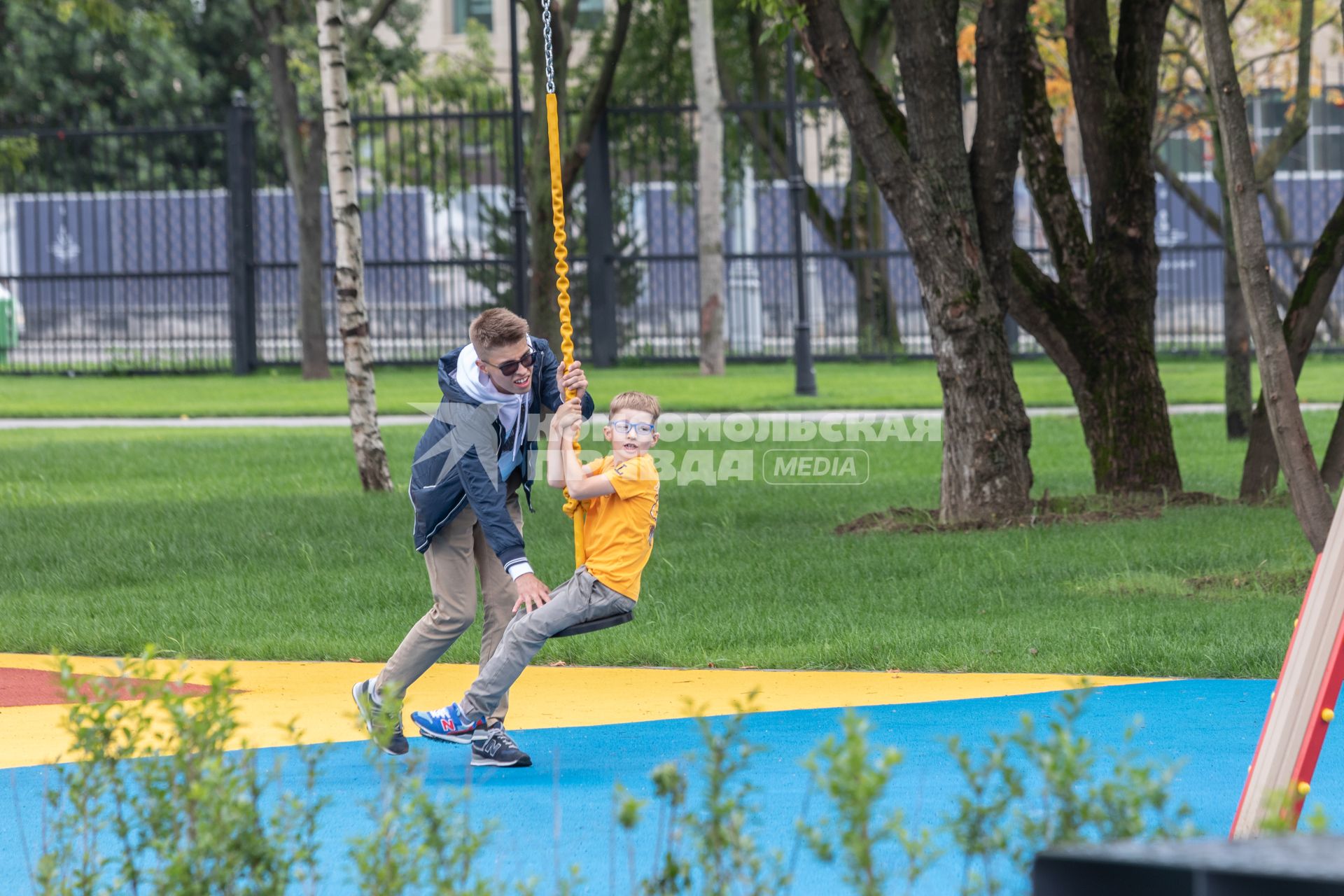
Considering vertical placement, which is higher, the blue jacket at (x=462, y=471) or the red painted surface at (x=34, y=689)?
the blue jacket at (x=462, y=471)

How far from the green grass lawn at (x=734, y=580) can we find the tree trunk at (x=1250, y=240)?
41.2 inches

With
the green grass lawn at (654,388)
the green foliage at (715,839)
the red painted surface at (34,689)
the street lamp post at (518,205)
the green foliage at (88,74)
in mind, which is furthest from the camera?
the green foliage at (88,74)

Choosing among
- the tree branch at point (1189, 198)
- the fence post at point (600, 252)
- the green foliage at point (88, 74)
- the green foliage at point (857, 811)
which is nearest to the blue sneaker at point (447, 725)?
the green foliage at point (857, 811)

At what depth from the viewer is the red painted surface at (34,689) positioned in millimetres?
6676

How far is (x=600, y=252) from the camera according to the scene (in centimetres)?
2716

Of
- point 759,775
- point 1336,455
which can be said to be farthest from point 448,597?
point 1336,455

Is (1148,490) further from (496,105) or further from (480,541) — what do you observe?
(496,105)

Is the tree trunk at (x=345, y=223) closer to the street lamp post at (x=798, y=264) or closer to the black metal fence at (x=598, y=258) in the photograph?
the street lamp post at (x=798, y=264)

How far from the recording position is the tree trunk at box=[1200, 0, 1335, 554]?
7.09 meters

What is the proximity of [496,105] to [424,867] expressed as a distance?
31.7 meters

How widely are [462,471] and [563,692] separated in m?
1.77

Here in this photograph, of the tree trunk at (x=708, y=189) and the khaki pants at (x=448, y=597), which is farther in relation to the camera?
the tree trunk at (x=708, y=189)

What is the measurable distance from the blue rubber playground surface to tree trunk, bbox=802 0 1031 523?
406cm

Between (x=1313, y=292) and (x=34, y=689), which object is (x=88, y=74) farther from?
(x=34, y=689)
